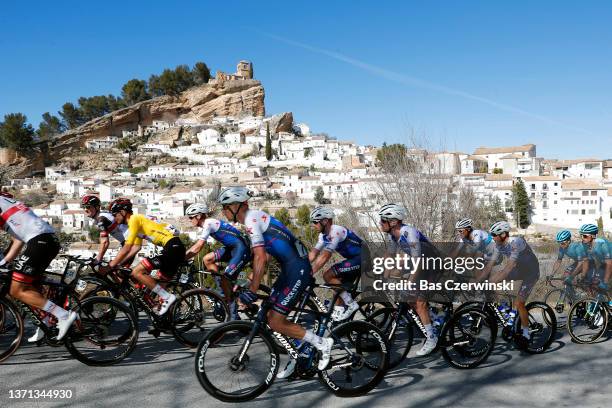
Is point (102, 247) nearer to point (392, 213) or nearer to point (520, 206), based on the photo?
point (392, 213)

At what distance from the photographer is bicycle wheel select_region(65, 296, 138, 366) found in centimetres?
483

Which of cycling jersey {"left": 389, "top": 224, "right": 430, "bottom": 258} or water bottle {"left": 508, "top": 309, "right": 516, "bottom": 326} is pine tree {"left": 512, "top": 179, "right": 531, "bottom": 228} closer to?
water bottle {"left": 508, "top": 309, "right": 516, "bottom": 326}

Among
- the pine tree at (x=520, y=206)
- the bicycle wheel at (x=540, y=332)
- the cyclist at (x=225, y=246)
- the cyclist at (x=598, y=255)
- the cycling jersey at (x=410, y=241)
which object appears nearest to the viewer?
the cycling jersey at (x=410, y=241)

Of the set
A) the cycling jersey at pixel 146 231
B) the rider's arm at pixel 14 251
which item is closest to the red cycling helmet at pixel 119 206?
the cycling jersey at pixel 146 231

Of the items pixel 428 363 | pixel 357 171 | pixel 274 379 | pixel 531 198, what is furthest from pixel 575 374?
pixel 357 171

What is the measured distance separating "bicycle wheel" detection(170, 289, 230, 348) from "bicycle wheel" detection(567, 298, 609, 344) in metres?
4.33

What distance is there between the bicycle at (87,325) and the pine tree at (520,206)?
195ft

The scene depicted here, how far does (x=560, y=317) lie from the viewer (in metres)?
6.92

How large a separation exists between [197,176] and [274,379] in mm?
92783

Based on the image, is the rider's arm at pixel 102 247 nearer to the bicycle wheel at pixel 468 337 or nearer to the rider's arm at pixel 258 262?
the rider's arm at pixel 258 262

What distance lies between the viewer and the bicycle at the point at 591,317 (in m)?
5.78

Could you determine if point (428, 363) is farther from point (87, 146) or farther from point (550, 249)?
point (87, 146)

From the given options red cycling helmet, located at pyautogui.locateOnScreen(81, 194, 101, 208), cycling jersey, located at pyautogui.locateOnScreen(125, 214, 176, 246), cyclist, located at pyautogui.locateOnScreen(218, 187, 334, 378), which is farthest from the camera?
red cycling helmet, located at pyautogui.locateOnScreen(81, 194, 101, 208)

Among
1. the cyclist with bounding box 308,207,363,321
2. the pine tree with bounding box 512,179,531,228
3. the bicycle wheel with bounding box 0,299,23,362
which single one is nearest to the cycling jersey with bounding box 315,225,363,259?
the cyclist with bounding box 308,207,363,321
